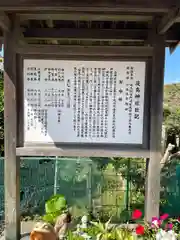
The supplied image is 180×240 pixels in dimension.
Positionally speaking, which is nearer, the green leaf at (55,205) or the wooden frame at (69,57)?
the wooden frame at (69,57)

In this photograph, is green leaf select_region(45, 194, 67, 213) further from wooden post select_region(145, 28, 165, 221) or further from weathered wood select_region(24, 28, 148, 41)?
weathered wood select_region(24, 28, 148, 41)

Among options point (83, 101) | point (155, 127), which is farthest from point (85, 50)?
point (155, 127)

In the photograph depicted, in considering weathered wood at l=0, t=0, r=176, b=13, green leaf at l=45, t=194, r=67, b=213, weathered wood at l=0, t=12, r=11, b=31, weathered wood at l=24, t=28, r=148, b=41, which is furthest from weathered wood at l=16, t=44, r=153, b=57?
green leaf at l=45, t=194, r=67, b=213

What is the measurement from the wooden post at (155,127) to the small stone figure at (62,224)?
38.7 inches

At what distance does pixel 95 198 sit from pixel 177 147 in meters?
7.25

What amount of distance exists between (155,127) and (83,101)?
86 centimetres

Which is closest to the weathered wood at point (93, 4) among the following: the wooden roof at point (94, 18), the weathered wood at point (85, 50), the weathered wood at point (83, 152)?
the wooden roof at point (94, 18)

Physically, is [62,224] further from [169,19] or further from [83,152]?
[169,19]

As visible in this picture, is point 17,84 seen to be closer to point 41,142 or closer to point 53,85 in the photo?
point 53,85

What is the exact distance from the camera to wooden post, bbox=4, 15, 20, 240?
298 centimetres

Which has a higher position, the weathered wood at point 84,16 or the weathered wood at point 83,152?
the weathered wood at point 84,16

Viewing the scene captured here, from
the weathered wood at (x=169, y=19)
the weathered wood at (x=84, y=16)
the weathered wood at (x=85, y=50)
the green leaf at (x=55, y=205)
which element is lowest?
the green leaf at (x=55, y=205)

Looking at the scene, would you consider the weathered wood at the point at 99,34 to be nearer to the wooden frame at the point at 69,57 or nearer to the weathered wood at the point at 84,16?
the wooden frame at the point at 69,57

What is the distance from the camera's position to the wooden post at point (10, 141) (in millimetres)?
2979
